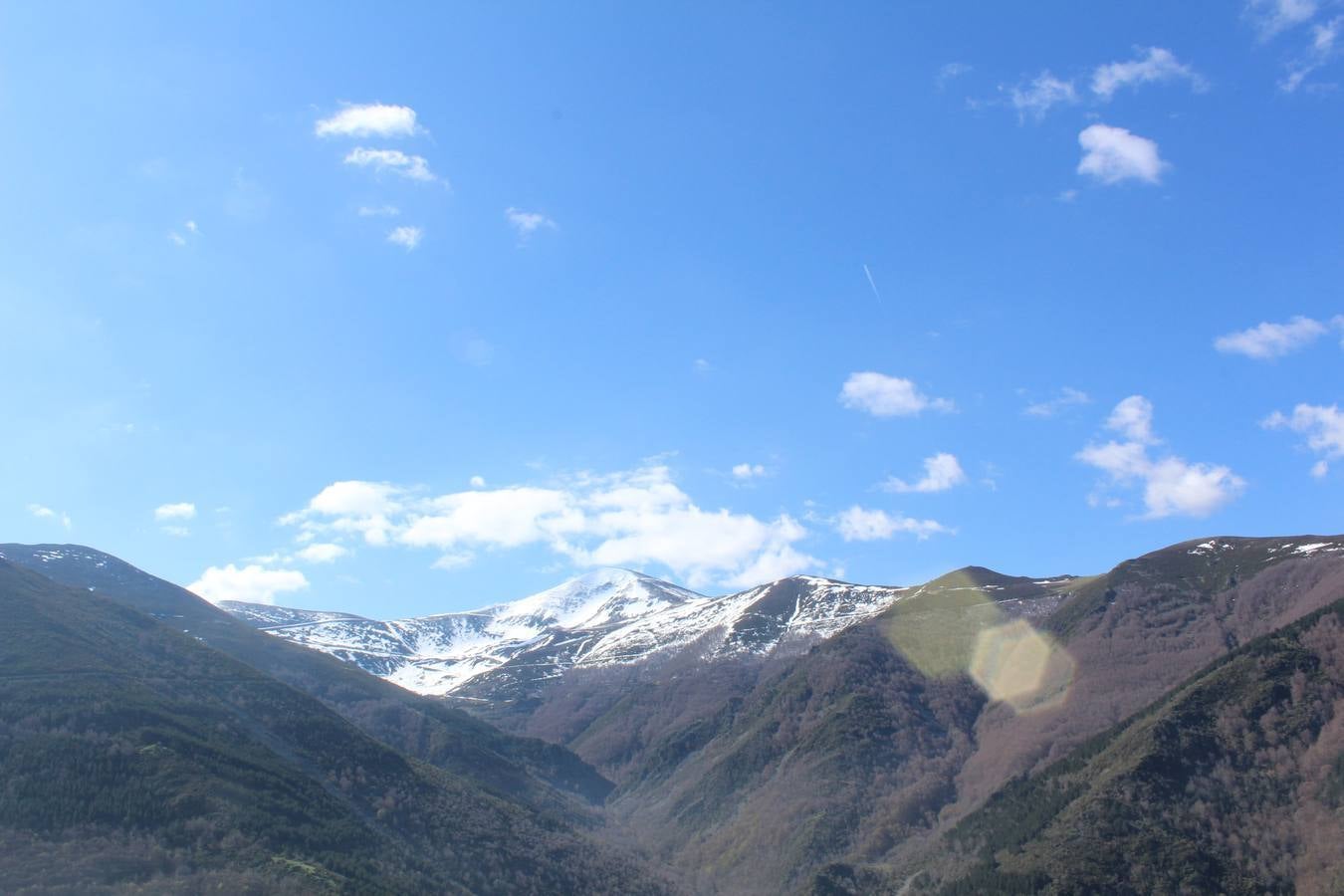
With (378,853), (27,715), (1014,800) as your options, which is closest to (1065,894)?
(1014,800)

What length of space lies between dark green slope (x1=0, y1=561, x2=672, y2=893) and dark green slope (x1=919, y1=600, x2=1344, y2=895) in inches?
3324

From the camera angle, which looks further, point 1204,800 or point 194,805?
point 1204,800

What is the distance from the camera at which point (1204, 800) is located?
157500mm

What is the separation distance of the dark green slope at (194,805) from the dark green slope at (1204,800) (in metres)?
84.4

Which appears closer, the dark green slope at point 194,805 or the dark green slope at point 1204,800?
the dark green slope at point 194,805

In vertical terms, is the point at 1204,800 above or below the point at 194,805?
above

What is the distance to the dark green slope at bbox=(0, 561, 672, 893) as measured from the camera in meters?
118

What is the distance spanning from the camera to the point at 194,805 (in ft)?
441

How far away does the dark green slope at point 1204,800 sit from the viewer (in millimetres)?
143375

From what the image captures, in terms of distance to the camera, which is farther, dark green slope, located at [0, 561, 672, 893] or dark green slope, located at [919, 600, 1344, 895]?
dark green slope, located at [919, 600, 1344, 895]

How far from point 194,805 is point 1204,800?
15597 cm

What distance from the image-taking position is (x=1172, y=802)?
157500mm

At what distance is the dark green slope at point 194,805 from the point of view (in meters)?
118

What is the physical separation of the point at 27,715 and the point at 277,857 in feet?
168
